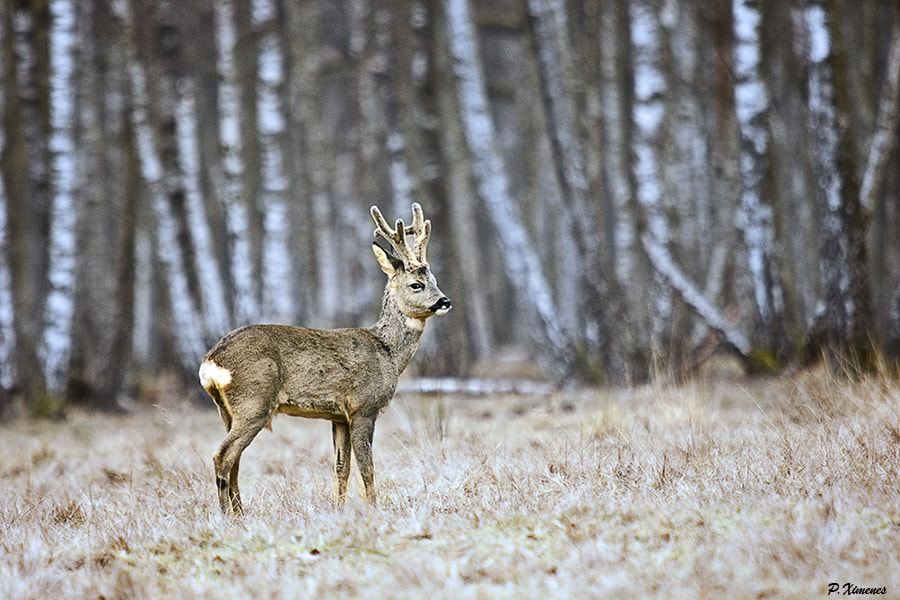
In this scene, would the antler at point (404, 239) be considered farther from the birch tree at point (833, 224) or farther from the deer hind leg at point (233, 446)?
the birch tree at point (833, 224)

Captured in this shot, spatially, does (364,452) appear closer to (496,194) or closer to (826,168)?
(826,168)

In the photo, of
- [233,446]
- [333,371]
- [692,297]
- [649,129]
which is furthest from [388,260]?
[649,129]

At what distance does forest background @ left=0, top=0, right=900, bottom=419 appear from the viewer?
395 inches

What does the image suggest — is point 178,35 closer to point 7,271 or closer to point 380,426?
point 7,271

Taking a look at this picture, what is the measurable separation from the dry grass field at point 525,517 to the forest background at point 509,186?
2.85 m

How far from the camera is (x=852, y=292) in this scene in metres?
8.80

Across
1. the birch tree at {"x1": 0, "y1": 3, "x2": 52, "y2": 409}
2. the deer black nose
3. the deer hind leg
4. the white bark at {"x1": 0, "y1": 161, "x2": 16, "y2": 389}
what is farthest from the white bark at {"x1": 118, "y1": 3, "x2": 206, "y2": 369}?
the deer hind leg

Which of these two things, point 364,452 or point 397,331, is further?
point 397,331

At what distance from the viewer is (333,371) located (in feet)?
17.7

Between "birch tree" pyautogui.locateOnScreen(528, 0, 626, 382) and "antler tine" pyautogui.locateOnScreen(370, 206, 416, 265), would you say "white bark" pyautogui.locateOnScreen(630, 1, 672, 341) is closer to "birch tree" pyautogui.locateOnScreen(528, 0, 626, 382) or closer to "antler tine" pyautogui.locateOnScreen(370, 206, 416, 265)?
"birch tree" pyautogui.locateOnScreen(528, 0, 626, 382)

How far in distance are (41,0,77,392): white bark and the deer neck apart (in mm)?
6818

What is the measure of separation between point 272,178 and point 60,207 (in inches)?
103

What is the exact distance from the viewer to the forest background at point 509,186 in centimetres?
1003
